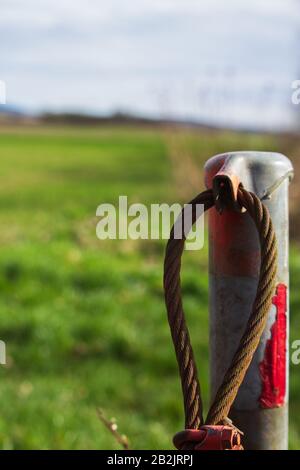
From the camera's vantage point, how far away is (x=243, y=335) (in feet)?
3.45

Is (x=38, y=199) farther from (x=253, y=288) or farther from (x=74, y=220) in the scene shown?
(x=253, y=288)

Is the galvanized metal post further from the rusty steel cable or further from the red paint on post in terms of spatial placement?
the rusty steel cable

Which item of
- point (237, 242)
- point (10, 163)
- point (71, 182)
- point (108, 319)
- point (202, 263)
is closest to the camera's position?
point (237, 242)

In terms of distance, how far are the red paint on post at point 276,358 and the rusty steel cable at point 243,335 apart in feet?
0.73

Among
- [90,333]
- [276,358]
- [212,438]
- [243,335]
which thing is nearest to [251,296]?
[276,358]

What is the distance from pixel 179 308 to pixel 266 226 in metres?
0.19

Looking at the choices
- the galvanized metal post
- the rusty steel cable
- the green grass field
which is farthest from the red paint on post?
the green grass field

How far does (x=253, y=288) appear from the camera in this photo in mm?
1280

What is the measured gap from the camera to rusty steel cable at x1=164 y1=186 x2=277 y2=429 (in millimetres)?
1032

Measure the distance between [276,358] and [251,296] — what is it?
0.43 feet

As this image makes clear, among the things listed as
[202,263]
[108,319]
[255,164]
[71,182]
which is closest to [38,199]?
[71,182]

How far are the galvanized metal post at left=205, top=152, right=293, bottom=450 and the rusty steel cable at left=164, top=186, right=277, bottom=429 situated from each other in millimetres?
126

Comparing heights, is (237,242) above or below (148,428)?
above

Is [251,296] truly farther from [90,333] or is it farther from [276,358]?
[90,333]
